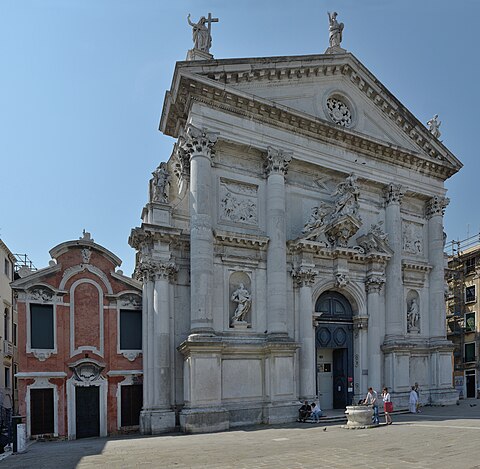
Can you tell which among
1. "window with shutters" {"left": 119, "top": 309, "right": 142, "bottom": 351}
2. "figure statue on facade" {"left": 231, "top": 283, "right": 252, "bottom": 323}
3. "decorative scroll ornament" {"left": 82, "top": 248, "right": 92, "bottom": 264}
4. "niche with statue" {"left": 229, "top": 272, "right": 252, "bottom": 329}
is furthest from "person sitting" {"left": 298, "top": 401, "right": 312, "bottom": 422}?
"decorative scroll ornament" {"left": 82, "top": 248, "right": 92, "bottom": 264}

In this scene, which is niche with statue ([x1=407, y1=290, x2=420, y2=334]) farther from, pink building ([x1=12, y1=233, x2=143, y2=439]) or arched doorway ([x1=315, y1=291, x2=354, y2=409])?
pink building ([x1=12, y1=233, x2=143, y2=439])

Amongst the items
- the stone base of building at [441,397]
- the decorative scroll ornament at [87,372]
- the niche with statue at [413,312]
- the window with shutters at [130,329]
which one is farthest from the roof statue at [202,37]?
the stone base of building at [441,397]

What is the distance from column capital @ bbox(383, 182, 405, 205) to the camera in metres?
27.6

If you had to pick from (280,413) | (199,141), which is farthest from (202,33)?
(280,413)

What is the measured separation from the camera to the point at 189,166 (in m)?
22.6

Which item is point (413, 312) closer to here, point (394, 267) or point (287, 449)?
point (394, 267)

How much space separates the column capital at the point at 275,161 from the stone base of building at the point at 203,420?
1072 cm

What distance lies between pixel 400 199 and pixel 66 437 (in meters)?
20.3

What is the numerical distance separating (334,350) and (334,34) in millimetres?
17167

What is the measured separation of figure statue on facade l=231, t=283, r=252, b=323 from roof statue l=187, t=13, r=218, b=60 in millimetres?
10707

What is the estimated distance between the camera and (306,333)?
76.4 ft

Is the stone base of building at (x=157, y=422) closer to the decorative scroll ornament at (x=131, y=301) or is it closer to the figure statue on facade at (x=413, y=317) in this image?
the decorative scroll ornament at (x=131, y=301)

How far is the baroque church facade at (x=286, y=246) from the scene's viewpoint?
69.1 ft

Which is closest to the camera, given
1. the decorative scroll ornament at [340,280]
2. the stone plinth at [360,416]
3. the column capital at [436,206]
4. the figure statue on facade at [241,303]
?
the stone plinth at [360,416]
